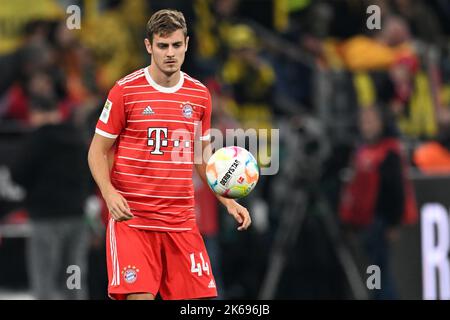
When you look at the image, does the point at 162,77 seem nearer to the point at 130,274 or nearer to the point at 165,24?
the point at 165,24

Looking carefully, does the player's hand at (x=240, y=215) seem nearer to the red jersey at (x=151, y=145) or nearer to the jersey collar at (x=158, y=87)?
the red jersey at (x=151, y=145)

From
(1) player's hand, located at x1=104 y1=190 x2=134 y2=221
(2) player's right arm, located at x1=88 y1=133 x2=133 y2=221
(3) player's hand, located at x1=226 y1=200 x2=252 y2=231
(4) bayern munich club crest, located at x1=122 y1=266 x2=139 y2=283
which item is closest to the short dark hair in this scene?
(2) player's right arm, located at x1=88 y1=133 x2=133 y2=221

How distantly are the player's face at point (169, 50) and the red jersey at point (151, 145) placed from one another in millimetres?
191

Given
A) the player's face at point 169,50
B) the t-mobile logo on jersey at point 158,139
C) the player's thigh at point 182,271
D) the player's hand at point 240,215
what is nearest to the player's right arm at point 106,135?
the t-mobile logo on jersey at point 158,139

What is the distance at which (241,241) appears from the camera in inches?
472

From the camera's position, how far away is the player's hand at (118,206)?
637 centimetres

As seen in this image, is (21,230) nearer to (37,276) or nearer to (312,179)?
(37,276)

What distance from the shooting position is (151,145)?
6.71 metres

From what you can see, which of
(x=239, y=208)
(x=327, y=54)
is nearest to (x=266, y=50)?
(x=327, y=54)

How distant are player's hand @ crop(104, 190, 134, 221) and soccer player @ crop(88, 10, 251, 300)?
0.55ft

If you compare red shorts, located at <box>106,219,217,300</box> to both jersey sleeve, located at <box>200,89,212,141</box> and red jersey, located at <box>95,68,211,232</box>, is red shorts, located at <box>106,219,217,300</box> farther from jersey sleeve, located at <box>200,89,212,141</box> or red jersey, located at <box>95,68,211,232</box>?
jersey sleeve, located at <box>200,89,212,141</box>

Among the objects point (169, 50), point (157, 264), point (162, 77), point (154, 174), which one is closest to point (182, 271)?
point (157, 264)

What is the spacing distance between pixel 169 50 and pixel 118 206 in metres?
0.95
